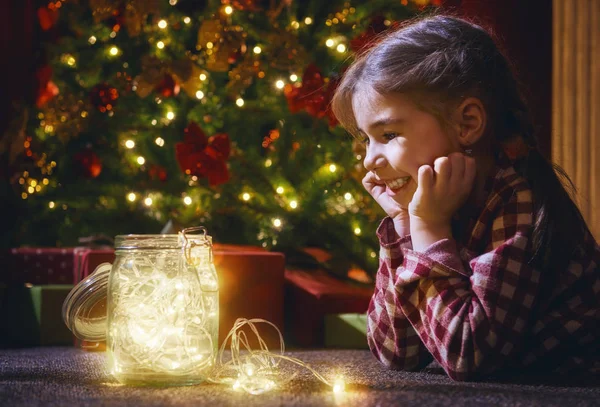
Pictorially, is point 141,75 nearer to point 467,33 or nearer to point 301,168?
point 301,168

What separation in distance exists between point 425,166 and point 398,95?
0.38 ft

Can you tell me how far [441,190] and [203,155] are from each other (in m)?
0.83

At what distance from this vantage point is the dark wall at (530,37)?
1.65 metres

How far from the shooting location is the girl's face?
1.01m

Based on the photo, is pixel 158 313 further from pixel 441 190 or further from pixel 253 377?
pixel 441 190

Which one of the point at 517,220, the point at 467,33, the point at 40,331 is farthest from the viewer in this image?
the point at 40,331

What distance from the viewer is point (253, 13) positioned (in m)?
1.87

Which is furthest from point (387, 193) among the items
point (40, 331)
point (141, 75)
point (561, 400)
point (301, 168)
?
point (141, 75)

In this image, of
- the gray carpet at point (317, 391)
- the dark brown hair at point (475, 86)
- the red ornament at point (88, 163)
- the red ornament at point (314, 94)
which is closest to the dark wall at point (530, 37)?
the red ornament at point (314, 94)

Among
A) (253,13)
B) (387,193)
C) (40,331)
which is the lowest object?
(40,331)

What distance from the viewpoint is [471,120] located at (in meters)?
1.03

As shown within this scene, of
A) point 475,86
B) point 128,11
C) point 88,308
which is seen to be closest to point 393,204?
point 475,86

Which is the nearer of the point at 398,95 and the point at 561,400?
the point at 561,400

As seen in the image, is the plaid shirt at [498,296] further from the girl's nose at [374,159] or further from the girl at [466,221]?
the girl's nose at [374,159]
